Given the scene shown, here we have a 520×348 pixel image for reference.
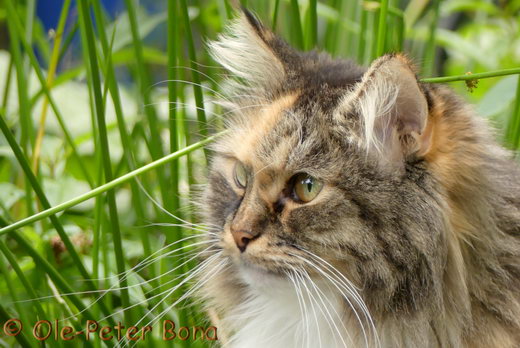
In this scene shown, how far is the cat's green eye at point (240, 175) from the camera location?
1447mm

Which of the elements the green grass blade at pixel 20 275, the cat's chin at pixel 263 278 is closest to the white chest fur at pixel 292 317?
the cat's chin at pixel 263 278

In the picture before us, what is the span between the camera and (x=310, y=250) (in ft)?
4.20

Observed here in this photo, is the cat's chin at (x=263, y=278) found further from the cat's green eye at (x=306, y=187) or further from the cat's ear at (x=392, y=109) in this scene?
the cat's ear at (x=392, y=109)

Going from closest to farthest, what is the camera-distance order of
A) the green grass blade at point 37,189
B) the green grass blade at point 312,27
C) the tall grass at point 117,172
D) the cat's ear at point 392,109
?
the cat's ear at point 392,109, the green grass blade at point 37,189, the tall grass at point 117,172, the green grass blade at point 312,27

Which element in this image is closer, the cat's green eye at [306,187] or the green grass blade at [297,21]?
the cat's green eye at [306,187]

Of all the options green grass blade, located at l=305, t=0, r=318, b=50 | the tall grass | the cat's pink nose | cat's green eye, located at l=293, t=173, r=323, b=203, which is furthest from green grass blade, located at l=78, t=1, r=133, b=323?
green grass blade, located at l=305, t=0, r=318, b=50

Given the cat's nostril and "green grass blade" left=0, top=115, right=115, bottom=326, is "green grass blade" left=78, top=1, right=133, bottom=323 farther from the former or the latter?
the cat's nostril

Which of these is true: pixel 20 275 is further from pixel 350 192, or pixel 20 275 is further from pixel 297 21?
pixel 297 21

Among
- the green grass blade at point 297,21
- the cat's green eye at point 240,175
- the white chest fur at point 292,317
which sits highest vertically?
the green grass blade at point 297,21

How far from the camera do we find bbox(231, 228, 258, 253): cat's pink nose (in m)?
1.30

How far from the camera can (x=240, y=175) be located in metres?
1.47

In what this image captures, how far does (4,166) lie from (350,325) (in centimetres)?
126

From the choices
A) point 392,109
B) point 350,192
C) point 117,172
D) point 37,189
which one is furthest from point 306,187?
point 117,172

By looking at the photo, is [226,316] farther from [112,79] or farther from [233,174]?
[112,79]
